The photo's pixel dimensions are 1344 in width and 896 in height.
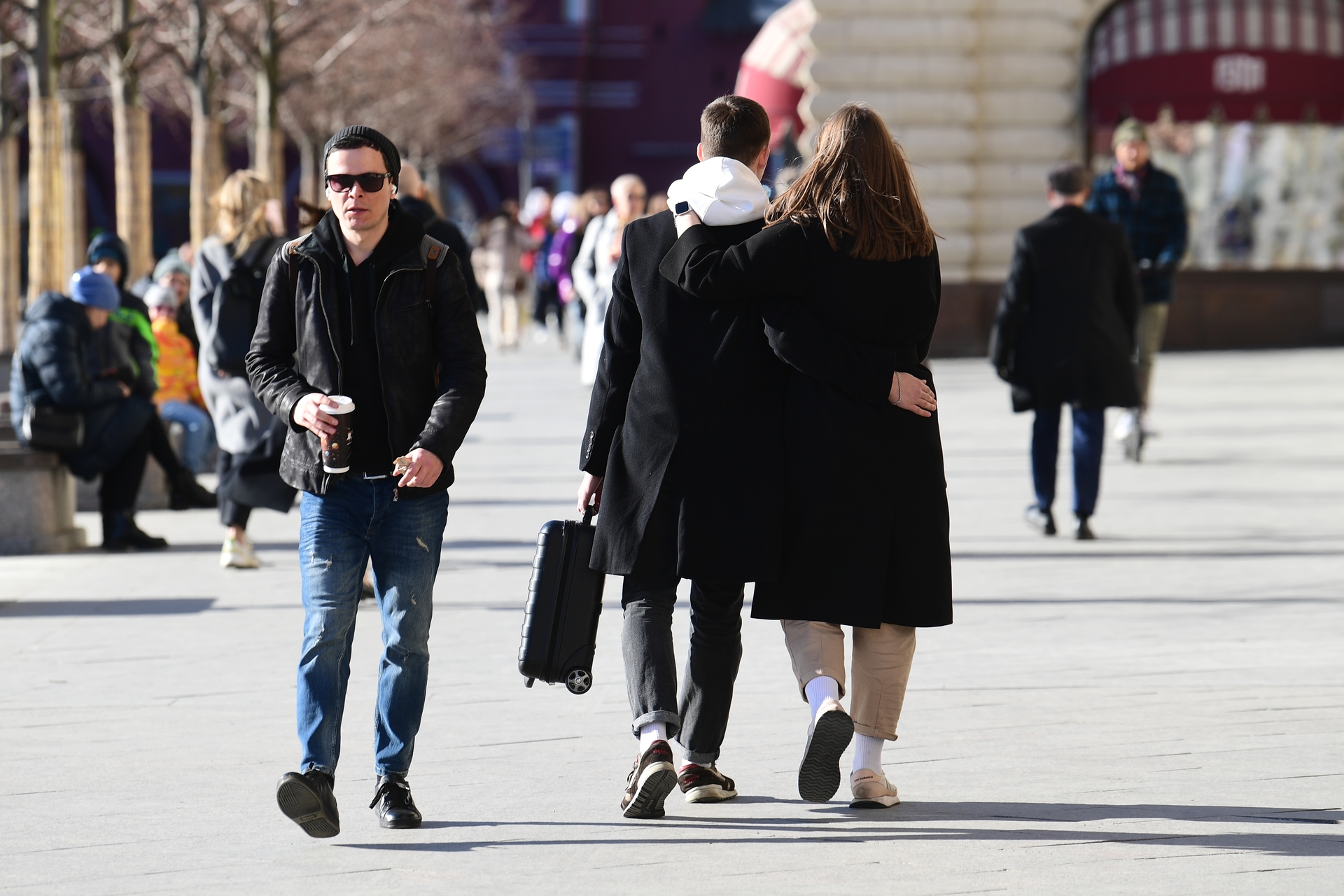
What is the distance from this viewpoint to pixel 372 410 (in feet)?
16.7

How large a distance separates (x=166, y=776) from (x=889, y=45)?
17.9m

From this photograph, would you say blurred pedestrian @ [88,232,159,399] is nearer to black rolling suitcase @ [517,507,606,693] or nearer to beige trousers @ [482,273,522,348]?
black rolling suitcase @ [517,507,606,693]

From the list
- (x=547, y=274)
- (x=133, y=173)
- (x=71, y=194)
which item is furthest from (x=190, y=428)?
(x=547, y=274)

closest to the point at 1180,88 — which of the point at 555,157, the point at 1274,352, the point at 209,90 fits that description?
the point at 1274,352

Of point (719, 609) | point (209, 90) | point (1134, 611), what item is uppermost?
point (209, 90)

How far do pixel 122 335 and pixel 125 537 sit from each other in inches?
38.8

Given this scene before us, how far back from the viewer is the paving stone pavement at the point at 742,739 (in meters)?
4.75


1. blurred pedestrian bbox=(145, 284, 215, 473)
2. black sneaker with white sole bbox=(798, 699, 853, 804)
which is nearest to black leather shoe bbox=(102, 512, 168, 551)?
blurred pedestrian bbox=(145, 284, 215, 473)

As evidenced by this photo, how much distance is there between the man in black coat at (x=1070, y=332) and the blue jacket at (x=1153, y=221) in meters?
3.47

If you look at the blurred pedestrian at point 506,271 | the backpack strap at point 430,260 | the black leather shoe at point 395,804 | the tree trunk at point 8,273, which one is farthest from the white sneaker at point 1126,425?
the blurred pedestrian at point 506,271

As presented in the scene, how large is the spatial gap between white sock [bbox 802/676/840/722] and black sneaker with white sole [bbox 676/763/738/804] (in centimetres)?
32

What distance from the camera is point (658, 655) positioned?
17.1ft

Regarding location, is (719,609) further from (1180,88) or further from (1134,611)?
(1180,88)

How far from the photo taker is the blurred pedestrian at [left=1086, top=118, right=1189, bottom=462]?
13.5m
